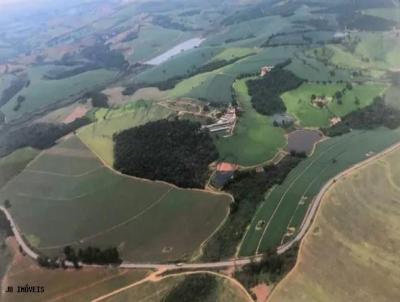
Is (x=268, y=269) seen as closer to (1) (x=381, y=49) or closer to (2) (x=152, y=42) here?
(1) (x=381, y=49)

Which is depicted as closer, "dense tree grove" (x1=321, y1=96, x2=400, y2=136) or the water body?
"dense tree grove" (x1=321, y1=96, x2=400, y2=136)

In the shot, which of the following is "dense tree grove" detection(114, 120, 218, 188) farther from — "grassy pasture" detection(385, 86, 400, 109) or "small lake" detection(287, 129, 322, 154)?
"grassy pasture" detection(385, 86, 400, 109)

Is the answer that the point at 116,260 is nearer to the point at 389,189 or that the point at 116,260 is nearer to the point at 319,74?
the point at 389,189

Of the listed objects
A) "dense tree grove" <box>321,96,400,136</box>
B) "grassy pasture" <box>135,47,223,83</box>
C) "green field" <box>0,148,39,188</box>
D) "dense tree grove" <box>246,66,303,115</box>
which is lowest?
"grassy pasture" <box>135,47,223,83</box>

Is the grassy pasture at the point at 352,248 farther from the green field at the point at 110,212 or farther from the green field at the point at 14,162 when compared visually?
the green field at the point at 14,162

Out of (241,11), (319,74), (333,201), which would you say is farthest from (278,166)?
(241,11)

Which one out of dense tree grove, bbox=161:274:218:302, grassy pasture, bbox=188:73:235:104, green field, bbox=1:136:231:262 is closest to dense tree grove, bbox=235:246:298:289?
dense tree grove, bbox=161:274:218:302

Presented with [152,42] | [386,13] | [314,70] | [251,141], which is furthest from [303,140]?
[152,42]
